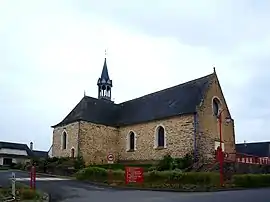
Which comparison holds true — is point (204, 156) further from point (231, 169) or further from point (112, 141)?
point (112, 141)

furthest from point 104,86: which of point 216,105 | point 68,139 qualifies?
point 216,105

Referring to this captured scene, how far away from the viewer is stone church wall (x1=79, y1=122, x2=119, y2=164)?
35438 millimetres

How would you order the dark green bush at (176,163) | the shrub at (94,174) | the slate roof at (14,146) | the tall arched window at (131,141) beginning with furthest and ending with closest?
the slate roof at (14,146) → the tall arched window at (131,141) → the dark green bush at (176,163) → the shrub at (94,174)

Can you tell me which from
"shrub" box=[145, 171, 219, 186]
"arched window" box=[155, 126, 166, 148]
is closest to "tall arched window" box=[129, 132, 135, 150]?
"arched window" box=[155, 126, 166, 148]

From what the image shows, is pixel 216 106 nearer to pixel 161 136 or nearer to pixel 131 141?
pixel 161 136

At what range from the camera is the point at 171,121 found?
3197 cm

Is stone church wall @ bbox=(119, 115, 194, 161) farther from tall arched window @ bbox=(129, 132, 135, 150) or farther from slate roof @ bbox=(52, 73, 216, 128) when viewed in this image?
slate roof @ bbox=(52, 73, 216, 128)

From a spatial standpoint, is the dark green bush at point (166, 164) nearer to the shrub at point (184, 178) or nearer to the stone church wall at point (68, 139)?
the shrub at point (184, 178)

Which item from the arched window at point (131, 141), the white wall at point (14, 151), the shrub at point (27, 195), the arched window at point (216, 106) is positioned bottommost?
the shrub at point (27, 195)

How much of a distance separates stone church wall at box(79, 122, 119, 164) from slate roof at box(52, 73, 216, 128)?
719mm

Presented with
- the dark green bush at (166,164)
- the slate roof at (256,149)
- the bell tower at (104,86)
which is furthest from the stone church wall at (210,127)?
the slate roof at (256,149)

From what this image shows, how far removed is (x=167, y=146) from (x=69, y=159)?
982 centimetres

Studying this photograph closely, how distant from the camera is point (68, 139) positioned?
122 ft

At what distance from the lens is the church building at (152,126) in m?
30.7
